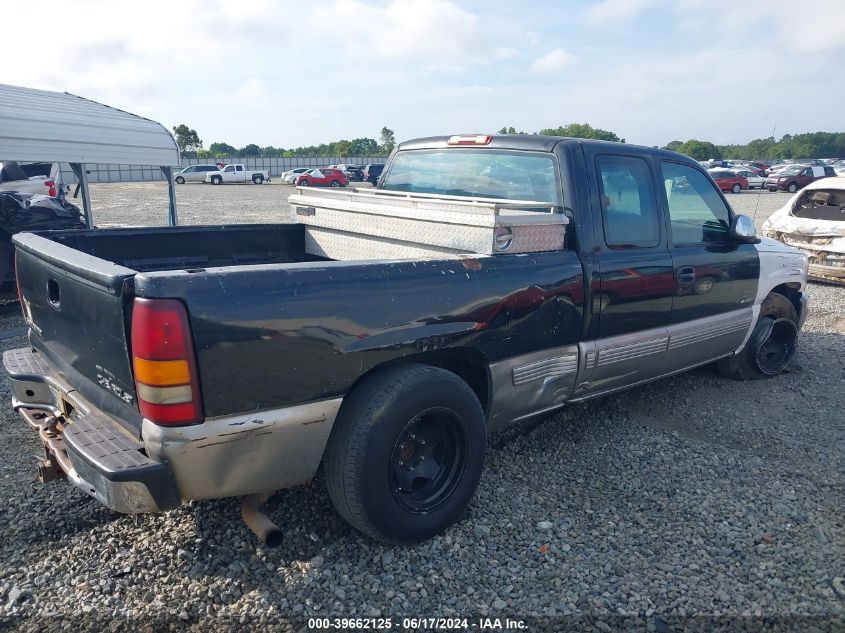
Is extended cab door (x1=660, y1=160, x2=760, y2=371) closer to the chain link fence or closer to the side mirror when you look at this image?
Answer: the side mirror

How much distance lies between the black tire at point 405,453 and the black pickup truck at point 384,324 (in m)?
0.01

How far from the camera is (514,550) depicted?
2.99 meters

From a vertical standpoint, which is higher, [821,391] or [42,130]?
[42,130]

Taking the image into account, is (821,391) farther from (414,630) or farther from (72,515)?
(72,515)

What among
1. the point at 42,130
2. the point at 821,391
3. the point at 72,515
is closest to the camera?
the point at 72,515

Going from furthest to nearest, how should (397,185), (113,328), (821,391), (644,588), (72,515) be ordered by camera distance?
(821,391)
(397,185)
(72,515)
(644,588)
(113,328)

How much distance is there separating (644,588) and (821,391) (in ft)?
11.3

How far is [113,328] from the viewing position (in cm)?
239

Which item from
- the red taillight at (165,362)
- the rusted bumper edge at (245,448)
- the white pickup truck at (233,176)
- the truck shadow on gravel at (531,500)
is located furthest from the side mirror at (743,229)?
the white pickup truck at (233,176)

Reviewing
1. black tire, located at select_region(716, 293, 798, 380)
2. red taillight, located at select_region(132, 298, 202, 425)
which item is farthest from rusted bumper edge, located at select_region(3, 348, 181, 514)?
black tire, located at select_region(716, 293, 798, 380)

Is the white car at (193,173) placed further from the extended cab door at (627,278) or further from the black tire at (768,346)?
the extended cab door at (627,278)

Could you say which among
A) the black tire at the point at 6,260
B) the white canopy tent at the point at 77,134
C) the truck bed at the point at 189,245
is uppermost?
the white canopy tent at the point at 77,134

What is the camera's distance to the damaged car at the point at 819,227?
8.98m

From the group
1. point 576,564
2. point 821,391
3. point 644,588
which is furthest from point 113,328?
point 821,391
